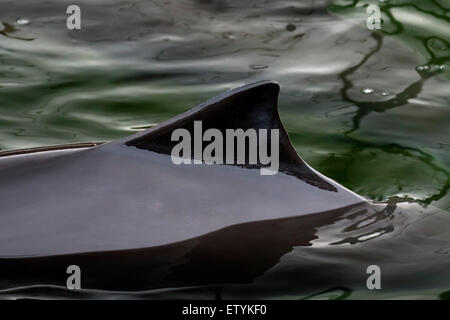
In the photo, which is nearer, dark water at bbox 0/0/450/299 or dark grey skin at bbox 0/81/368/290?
dark grey skin at bbox 0/81/368/290

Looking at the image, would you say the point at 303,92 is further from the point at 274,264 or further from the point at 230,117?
the point at 274,264

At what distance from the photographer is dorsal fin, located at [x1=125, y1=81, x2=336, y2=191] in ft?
10.4

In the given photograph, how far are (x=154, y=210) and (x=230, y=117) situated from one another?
36 centimetres

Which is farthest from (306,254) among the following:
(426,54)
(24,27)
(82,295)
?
(24,27)

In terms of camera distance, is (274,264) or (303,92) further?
(303,92)

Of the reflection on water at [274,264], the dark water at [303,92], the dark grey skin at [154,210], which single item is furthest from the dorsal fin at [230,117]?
the dark water at [303,92]

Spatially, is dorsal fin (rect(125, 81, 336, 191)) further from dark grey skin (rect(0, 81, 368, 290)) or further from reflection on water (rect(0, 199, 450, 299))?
reflection on water (rect(0, 199, 450, 299))

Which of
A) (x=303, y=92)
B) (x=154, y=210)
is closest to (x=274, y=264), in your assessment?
(x=154, y=210)

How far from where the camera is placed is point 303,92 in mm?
5301

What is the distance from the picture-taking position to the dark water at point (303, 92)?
3.21 meters

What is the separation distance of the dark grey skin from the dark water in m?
0.07

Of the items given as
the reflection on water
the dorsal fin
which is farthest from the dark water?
the dorsal fin

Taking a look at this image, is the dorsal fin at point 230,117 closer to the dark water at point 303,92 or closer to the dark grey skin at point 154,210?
the dark grey skin at point 154,210

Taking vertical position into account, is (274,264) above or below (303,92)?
below
